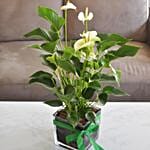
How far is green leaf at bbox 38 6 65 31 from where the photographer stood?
3.33ft

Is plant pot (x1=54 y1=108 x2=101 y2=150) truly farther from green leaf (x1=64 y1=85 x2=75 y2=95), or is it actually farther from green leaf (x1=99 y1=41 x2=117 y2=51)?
green leaf (x1=99 y1=41 x2=117 y2=51)

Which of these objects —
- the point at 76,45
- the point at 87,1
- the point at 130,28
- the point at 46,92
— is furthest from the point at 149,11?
the point at 76,45

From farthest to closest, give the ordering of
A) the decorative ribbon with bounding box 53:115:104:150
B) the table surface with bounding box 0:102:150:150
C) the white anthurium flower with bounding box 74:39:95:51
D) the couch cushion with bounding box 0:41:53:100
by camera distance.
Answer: the couch cushion with bounding box 0:41:53:100 → the table surface with bounding box 0:102:150:150 → the decorative ribbon with bounding box 53:115:104:150 → the white anthurium flower with bounding box 74:39:95:51

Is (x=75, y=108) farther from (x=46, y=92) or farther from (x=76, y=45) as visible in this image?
(x=46, y=92)

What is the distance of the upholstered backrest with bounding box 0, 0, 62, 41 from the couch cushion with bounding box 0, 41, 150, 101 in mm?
310

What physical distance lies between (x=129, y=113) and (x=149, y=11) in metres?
1.21

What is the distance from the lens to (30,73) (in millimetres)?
1891

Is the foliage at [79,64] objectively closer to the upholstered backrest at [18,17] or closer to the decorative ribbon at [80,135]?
the decorative ribbon at [80,135]

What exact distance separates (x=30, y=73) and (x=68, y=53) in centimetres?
93

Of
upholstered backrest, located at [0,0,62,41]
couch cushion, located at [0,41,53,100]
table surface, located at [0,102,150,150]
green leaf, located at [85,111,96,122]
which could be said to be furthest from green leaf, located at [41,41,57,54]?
upholstered backrest, located at [0,0,62,41]

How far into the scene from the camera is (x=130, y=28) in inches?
92.4

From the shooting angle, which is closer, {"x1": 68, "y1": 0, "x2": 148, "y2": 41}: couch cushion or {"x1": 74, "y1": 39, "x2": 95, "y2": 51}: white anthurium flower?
{"x1": 74, "y1": 39, "x2": 95, "y2": 51}: white anthurium flower

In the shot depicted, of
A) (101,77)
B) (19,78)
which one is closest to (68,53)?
→ (101,77)

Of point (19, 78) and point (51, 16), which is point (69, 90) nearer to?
point (51, 16)
